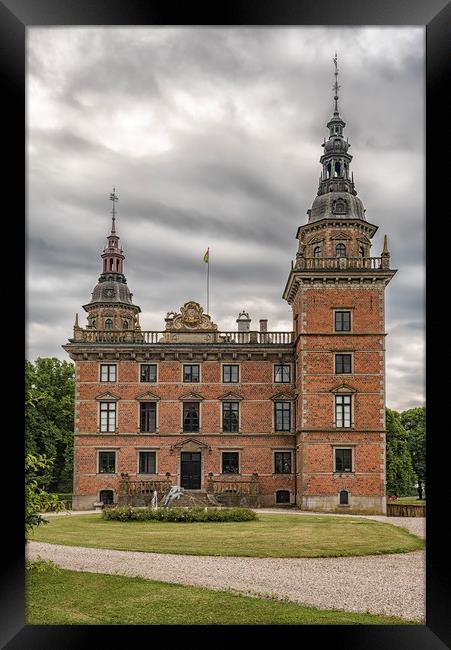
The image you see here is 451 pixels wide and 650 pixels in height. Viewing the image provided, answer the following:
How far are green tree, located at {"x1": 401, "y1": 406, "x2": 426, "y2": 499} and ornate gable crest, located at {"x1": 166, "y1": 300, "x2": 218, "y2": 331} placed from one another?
65.6 feet

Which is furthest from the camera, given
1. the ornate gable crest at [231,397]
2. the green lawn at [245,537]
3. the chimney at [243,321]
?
the chimney at [243,321]

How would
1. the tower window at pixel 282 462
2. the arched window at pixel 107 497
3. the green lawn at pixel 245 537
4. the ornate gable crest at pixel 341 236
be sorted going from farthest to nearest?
the tower window at pixel 282 462, the arched window at pixel 107 497, the ornate gable crest at pixel 341 236, the green lawn at pixel 245 537

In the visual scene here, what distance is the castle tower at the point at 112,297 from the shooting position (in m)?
59.6

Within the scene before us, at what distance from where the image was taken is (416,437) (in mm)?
50906

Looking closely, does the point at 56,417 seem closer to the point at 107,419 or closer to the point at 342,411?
the point at 107,419

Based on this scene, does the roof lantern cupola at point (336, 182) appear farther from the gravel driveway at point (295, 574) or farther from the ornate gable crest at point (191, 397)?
the gravel driveway at point (295, 574)

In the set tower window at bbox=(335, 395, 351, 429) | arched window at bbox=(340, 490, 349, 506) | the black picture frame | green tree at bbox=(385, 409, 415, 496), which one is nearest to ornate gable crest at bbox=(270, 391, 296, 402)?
tower window at bbox=(335, 395, 351, 429)

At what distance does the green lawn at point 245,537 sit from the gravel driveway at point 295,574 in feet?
2.99

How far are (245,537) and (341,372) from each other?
13.8 metres

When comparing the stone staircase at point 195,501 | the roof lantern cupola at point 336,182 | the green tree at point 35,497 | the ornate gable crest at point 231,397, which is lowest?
the stone staircase at point 195,501

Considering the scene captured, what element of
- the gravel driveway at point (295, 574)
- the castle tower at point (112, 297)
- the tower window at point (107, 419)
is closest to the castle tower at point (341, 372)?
the tower window at point (107, 419)

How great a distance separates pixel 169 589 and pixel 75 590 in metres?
Answer: 1.52
